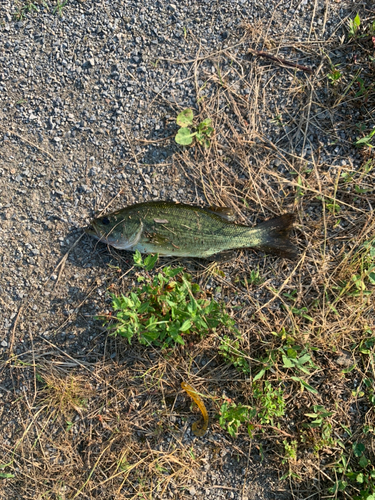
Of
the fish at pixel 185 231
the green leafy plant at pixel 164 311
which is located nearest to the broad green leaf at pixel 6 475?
the green leafy plant at pixel 164 311

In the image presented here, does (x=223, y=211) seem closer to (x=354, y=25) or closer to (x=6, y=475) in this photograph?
(x=354, y=25)

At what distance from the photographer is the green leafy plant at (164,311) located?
10.2ft

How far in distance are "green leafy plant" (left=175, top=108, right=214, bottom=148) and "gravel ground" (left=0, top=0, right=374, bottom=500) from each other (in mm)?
171

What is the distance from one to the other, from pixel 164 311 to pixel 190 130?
6.98 ft

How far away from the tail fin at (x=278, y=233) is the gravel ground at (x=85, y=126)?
0.69 m

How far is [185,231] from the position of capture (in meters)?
3.54

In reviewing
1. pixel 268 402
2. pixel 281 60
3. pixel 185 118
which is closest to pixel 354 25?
pixel 281 60

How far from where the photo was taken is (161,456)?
3.61 metres

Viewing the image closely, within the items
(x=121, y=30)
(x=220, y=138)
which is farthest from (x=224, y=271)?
(x=121, y=30)

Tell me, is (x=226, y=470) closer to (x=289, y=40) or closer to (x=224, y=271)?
(x=224, y=271)

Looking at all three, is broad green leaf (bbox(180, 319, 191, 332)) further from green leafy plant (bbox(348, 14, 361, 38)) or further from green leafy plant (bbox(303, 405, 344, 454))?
green leafy plant (bbox(348, 14, 361, 38))

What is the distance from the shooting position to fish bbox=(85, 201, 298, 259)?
353 cm

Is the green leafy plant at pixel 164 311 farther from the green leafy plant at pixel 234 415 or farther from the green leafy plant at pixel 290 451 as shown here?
the green leafy plant at pixel 290 451

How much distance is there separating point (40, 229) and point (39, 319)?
43.2 inches
